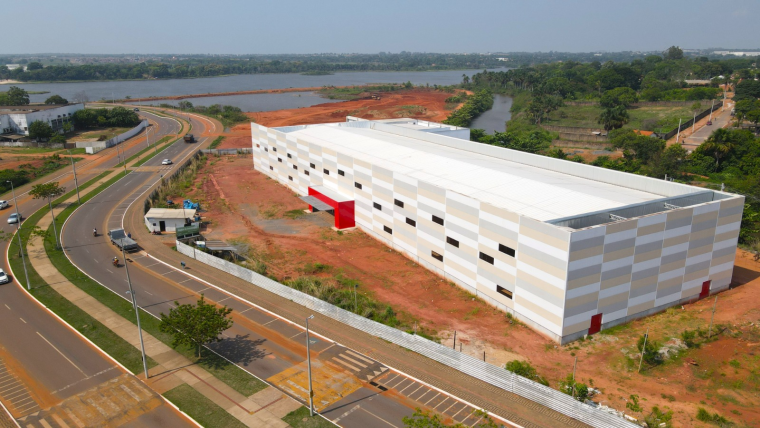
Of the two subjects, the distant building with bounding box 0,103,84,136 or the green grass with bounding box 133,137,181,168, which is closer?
the green grass with bounding box 133,137,181,168

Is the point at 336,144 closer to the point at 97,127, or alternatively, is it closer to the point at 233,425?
the point at 233,425

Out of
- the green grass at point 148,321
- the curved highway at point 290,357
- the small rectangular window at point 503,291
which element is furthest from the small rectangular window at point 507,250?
the green grass at point 148,321

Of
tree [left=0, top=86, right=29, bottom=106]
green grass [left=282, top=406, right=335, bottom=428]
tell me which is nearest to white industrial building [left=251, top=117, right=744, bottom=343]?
green grass [left=282, top=406, right=335, bottom=428]

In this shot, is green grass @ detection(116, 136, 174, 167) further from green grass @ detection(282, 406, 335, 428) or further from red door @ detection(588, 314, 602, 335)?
red door @ detection(588, 314, 602, 335)

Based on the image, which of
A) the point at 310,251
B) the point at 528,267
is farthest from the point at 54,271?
the point at 528,267

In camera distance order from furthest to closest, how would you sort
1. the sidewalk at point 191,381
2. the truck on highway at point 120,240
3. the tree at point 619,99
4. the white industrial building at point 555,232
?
the tree at point 619,99
the truck on highway at point 120,240
the white industrial building at point 555,232
the sidewalk at point 191,381

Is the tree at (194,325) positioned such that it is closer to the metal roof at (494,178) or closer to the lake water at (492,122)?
the metal roof at (494,178)

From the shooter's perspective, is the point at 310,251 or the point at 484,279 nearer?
the point at 484,279
